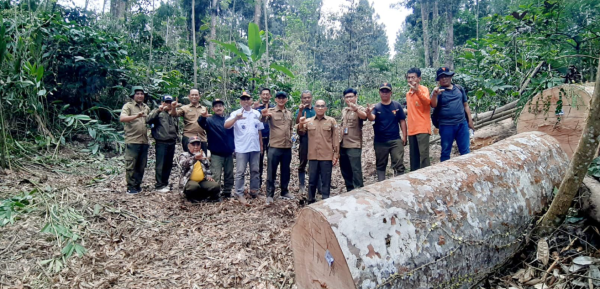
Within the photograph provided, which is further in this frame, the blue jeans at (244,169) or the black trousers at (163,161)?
the black trousers at (163,161)

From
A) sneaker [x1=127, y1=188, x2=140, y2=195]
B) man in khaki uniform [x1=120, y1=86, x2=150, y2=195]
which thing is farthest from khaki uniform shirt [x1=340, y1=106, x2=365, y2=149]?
sneaker [x1=127, y1=188, x2=140, y2=195]

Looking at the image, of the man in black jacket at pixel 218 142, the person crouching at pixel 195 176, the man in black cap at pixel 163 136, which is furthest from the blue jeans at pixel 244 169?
the man in black cap at pixel 163 136

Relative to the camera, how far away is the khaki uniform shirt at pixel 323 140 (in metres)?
4.85

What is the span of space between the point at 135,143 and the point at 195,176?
1146mm

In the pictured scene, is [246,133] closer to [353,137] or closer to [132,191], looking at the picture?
[353,137]

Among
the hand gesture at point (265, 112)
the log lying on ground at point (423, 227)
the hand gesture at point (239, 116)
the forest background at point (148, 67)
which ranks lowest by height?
the log lying on ground at point (423, 227)

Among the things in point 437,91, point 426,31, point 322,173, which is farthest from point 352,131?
point 426,31

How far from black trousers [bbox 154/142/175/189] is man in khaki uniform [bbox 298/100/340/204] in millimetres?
2253

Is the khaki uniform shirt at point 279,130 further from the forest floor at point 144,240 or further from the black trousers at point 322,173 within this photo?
the forest floor at point 144,240

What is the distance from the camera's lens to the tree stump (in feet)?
13.7

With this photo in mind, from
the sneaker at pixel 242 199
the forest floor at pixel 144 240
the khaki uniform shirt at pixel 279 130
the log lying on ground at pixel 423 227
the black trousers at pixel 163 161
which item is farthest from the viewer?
the black trousers at pixel 163 161

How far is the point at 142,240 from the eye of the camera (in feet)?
13.0

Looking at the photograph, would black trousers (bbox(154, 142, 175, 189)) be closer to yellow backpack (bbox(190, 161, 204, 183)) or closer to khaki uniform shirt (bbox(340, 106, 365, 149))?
yellow backpack (bbox(190, 161, 204, 183))

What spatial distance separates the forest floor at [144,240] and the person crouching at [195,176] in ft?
0.70
